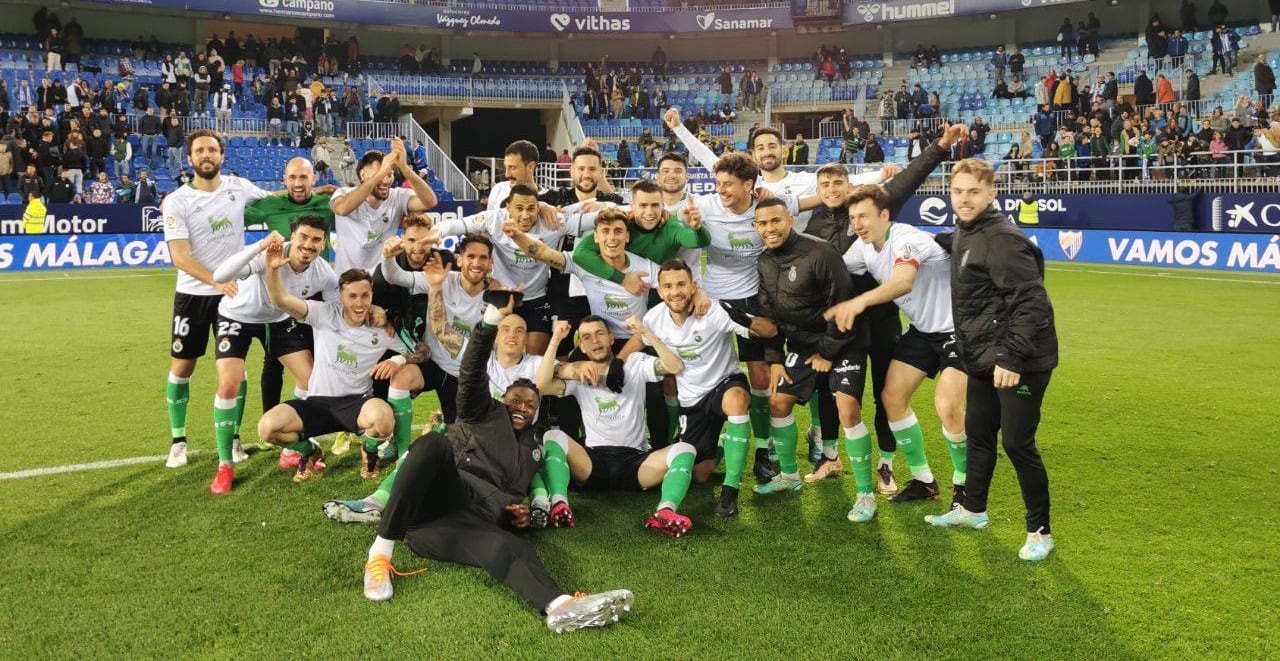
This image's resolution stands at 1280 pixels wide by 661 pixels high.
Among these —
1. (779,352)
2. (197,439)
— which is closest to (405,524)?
(779,352)

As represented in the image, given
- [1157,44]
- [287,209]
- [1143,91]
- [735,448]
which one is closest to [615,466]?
[735,448]

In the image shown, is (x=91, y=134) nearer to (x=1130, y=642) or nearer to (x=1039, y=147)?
(x=1039, y=147)

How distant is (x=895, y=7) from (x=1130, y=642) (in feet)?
121

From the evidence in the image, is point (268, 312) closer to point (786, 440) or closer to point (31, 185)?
point (786, 440)

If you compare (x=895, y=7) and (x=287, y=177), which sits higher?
(x=895, y=7)

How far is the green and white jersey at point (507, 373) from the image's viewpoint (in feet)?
21.4

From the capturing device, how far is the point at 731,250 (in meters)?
6.96

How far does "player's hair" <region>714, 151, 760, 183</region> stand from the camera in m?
6.57

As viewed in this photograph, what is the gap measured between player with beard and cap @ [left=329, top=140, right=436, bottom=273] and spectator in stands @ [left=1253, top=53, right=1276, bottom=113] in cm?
2589

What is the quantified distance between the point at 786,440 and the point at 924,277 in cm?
132

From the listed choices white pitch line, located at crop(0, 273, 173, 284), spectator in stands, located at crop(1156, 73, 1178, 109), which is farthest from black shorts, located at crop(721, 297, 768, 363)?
spectator in stands, located at crop(1156, 73, 1178, 109)

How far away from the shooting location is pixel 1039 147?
3039 cm

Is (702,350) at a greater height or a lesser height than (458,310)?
lesser

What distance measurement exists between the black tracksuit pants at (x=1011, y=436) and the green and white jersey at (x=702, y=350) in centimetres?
155
